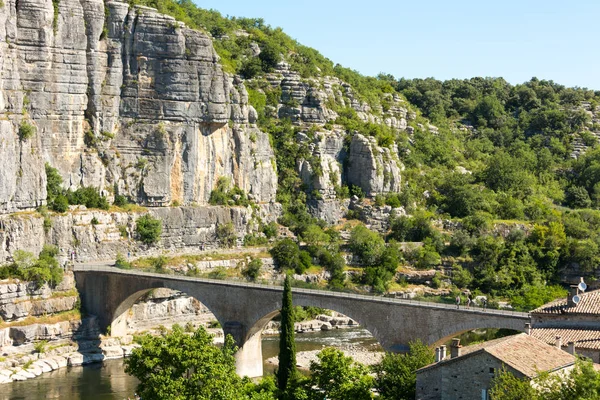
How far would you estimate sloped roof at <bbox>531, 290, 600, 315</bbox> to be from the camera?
44.5 metres

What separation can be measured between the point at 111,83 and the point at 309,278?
22.0 meters

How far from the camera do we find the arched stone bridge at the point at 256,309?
161ft

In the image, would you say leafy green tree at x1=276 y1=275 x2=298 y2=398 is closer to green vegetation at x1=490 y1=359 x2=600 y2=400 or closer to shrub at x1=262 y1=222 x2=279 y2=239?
Answer: green vegetation at x1=490 y1=359 x2=600 y2=400

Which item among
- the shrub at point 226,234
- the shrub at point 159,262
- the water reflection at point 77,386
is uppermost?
the shrub at point 226,234

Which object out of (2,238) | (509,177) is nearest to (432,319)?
(2,238)

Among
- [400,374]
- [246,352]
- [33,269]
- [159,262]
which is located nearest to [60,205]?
[33,269]

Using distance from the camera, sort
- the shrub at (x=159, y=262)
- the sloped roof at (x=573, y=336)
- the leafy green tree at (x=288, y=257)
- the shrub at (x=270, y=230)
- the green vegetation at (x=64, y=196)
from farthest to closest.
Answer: the shrub at (x=270, y=230)
the leafy green tree at (x=288, y=257)
the shrub at (x=159, y=262)
the green vegetation at (x=64, y=196)
the sloped roof at (x=573, y=336)

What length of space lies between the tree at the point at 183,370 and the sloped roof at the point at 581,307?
1483 centimetres

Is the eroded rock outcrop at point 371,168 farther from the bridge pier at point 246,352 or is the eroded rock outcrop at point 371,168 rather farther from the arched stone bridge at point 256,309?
the bridge pier at point 246,352

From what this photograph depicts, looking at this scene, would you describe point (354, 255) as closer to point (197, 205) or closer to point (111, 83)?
point (197, 205)

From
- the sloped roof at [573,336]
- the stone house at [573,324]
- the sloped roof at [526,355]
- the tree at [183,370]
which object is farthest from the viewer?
the sloped roof at [573,336]

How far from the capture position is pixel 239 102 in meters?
86.1

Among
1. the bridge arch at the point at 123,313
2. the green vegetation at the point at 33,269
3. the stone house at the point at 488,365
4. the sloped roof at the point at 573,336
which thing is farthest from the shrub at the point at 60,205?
the stone house at the point at 488,365

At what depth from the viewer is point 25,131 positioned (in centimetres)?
6888
